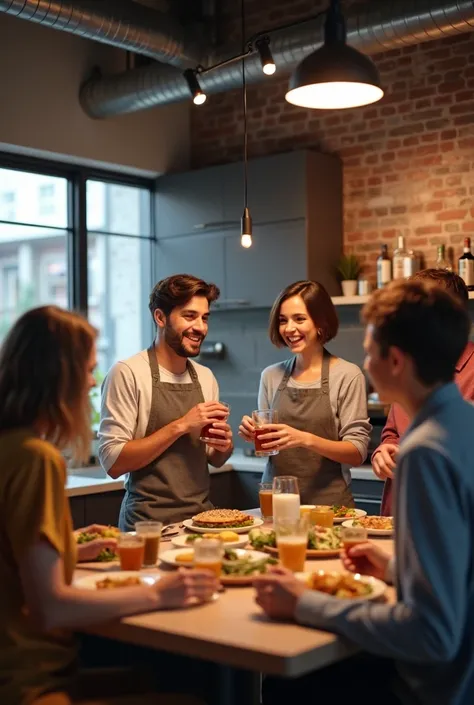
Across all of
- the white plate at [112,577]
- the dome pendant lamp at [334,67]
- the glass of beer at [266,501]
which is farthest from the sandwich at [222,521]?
the dome pendant lamp at [334,67]

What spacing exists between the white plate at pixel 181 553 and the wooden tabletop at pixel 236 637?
0.90 ft

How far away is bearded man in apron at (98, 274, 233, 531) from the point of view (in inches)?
132

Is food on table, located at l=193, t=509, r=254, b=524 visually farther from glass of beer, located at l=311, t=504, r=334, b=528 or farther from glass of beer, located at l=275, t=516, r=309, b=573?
glass of beer, located at l=275, t=516, r=309, b=573

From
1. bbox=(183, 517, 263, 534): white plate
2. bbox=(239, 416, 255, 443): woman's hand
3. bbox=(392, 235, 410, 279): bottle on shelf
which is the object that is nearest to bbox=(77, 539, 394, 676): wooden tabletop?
bbox=(183, 517, 263, 534): white plate

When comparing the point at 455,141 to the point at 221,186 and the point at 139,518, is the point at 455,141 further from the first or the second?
the point at 139,518

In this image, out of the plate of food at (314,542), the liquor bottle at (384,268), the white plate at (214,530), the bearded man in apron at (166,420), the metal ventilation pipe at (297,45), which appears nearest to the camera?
the plate of food at (314,542)

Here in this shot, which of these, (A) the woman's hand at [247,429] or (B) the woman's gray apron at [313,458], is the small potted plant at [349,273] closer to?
(B) the woman's gray apron at [313,458]

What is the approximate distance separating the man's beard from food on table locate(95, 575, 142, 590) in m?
1.43

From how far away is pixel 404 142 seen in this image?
5637 mm

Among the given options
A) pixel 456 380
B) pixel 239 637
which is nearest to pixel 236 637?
pixel 239 637

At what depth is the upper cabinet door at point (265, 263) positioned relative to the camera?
223 inches

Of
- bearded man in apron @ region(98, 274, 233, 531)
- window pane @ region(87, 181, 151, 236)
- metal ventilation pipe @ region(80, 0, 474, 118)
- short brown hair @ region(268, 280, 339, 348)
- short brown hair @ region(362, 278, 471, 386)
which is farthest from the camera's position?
window pane @ region(87, 181, 151, 236)

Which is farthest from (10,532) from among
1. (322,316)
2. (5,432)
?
(322,316)

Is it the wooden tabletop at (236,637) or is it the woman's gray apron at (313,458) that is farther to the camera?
the woman's gray apron at (313,458)
